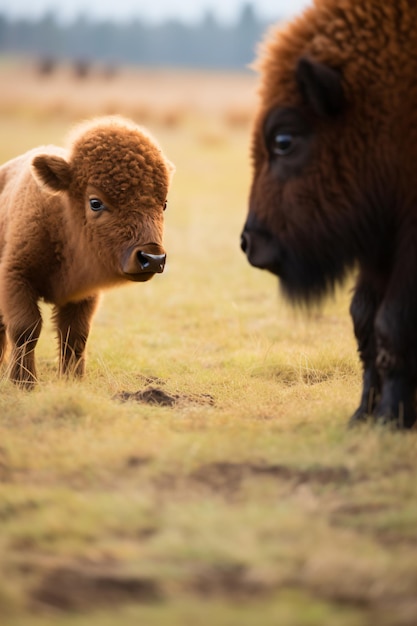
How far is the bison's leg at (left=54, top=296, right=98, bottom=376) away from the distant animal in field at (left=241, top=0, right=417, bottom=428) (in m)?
1.96

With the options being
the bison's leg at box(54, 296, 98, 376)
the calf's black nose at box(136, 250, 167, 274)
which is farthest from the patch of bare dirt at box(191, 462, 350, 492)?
the bison's leg at box(54, 296, 98, 376)

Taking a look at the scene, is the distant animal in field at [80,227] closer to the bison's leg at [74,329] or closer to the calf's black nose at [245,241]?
the bison's leg at [74,329]

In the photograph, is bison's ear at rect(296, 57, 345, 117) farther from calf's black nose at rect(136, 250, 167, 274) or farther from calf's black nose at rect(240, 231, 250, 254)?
Answer: calf's black nose at rect(136, 250, 167, 274)

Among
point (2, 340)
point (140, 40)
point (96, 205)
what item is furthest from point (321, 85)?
point (140, 40)

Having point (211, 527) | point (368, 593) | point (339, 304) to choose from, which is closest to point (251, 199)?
point (211, 527)

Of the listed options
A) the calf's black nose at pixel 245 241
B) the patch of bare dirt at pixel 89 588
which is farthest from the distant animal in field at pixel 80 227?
the patch of bare dirt at pixel 89 588

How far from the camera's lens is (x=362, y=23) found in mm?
4617

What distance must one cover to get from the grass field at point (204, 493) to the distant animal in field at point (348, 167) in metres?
0.56

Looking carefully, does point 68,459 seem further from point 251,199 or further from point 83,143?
point 83,143

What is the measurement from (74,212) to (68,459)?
2.25 meters

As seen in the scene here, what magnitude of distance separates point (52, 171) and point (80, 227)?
385mm

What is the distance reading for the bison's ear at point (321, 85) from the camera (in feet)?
14.6

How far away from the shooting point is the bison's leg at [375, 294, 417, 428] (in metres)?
4.51

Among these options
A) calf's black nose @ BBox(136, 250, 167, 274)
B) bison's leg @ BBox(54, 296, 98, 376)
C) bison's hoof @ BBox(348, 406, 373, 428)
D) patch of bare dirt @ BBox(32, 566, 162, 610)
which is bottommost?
patch of bare dirt @ BBox(32, 566, 162, 610)
